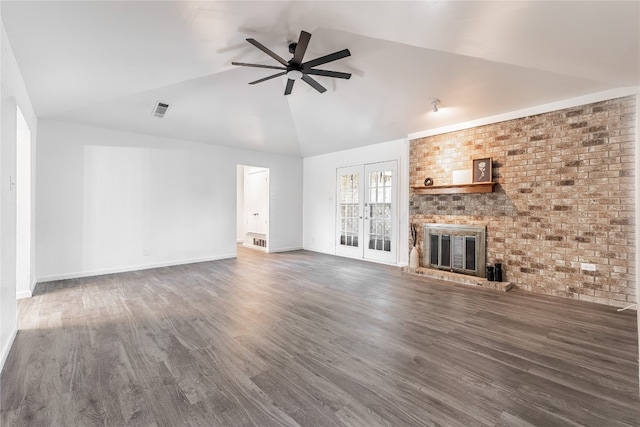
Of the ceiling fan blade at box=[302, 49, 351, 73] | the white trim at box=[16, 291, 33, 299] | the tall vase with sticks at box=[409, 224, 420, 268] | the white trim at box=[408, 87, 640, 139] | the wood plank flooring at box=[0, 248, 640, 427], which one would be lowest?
the wood plank flooring at box=[0, 248, 640, 427]

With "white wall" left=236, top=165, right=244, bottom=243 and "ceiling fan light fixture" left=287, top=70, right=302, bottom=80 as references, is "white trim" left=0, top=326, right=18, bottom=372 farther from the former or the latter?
"white wall" left=236, top=165, right=244, bottom=243

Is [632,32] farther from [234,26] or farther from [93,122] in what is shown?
[93,122]

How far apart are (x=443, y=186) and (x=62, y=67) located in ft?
17.0

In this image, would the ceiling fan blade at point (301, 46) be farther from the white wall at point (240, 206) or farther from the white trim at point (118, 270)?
the white wall at point (240, 206)

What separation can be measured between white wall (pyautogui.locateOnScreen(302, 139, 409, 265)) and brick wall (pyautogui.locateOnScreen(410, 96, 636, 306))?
1.02 m

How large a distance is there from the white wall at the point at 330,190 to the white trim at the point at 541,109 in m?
0.80

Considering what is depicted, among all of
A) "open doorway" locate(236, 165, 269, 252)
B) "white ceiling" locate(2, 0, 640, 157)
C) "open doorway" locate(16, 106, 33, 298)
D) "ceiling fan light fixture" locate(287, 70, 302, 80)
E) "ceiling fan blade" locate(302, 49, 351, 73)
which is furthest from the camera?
"open doorway" locate(236, 165, 269, 252)

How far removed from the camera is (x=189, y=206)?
6.04 meters

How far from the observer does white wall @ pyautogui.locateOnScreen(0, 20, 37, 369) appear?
2244 millimetres

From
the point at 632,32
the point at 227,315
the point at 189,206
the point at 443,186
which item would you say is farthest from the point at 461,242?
the point at 189,206

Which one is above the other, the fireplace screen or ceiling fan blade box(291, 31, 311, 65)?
ceiling fan blade box(291, 31, 311, 65)

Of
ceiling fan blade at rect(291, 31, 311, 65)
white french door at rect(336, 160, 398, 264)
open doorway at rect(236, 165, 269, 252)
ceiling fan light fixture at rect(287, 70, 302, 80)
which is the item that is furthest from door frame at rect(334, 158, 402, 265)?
ceiling fan blade at rect(291, 31, 311, 65)

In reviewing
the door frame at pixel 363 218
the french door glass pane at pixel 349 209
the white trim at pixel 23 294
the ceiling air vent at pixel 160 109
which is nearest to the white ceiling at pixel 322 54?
the ceiling air vent at pixel 160 109

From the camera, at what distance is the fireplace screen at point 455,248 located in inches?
185
